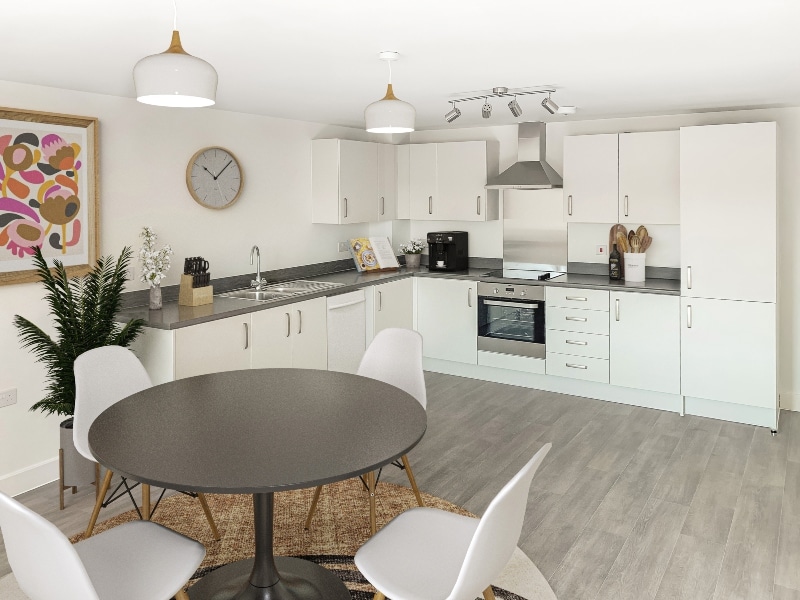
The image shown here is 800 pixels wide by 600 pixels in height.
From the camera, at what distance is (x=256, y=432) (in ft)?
8.13

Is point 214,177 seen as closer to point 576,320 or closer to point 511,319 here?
point 511,319

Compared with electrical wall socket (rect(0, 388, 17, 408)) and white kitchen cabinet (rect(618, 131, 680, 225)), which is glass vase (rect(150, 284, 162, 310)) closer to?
electrical wall socket (rect(0, 388, 17, 408))

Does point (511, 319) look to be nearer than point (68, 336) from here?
No

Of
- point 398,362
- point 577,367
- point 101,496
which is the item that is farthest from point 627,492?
point 101,496

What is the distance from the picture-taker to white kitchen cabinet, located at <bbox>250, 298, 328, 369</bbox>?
15.4 ft

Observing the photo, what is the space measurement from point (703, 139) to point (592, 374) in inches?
79.1

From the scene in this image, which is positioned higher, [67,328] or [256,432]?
[67,328]

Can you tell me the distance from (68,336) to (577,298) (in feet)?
12.5

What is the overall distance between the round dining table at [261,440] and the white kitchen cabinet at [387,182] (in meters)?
3.44

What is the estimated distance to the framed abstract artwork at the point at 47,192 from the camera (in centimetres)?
379

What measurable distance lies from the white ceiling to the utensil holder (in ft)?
4.80

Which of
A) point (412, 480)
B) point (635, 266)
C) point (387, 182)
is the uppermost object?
point (387, 182)

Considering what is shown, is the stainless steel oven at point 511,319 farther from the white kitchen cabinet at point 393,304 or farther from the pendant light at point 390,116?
the pendant light at point 390,116

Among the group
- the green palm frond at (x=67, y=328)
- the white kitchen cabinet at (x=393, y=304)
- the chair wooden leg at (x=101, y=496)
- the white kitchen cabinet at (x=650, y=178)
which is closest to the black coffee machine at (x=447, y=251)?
the white kitchen cabinet at (x=393, y=304)
